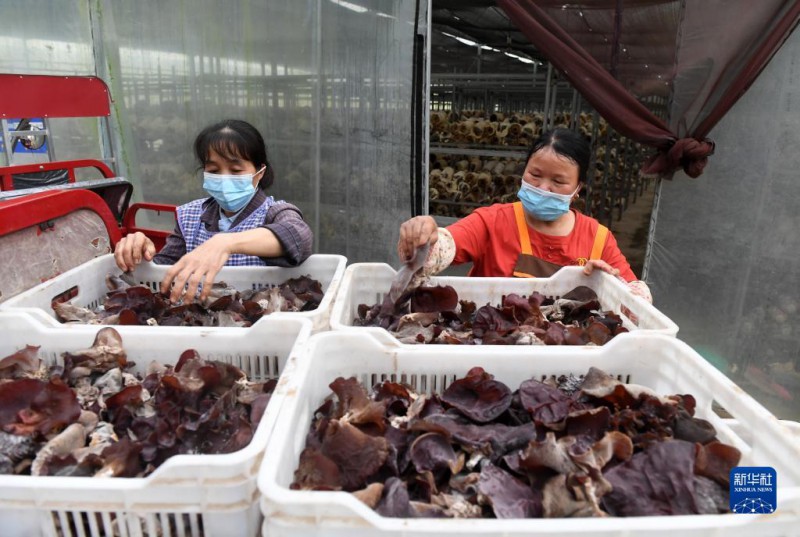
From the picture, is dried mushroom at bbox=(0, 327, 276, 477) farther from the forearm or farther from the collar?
the collar

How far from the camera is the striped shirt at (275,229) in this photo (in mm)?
2170

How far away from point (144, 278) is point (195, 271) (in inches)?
26.2

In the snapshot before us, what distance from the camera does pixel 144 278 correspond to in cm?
224

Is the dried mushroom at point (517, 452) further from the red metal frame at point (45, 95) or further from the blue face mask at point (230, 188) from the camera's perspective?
the red metal frame at point (45, 95)

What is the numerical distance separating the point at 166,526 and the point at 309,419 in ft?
1.32

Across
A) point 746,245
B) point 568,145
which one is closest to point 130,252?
point 568,145

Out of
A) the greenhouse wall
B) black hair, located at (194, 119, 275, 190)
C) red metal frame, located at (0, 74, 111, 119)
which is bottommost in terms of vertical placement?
the greenhouse wall

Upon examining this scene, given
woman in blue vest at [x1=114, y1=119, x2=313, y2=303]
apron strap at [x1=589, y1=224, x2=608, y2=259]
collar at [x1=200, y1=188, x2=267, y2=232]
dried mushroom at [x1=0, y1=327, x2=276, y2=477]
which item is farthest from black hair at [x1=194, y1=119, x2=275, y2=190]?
apron strap at [x1=589, y1=224, x2=608, y2=259]

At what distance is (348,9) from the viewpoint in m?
4.51

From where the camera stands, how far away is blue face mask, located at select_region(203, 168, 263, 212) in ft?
7.86

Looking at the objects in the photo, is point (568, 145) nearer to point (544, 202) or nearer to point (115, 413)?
point (544, 202)

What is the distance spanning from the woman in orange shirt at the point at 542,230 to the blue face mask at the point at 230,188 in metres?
0.92

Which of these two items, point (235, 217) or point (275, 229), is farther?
point (235, 217)

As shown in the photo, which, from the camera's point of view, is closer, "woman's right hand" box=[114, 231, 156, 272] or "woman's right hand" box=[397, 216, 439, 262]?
"woman's right hand" box=[397, 216, 439, 262]
